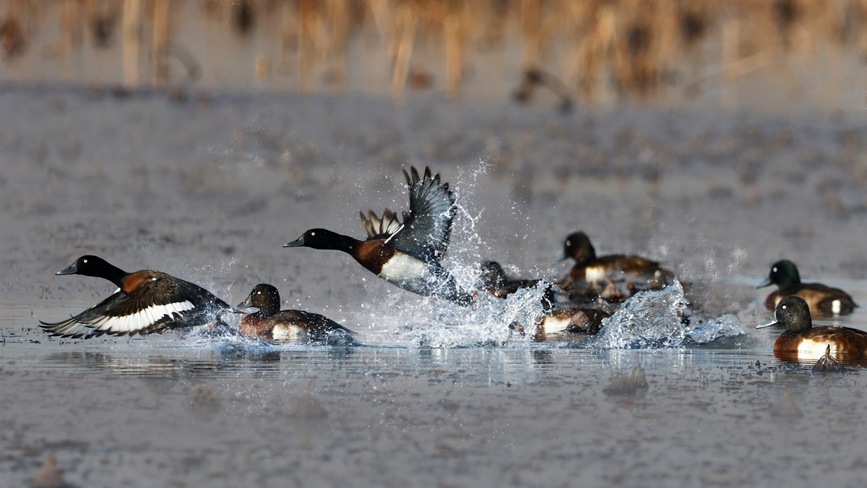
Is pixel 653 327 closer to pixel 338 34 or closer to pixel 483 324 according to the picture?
pixel 483 324

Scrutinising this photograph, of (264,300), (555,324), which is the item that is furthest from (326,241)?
(555,324)

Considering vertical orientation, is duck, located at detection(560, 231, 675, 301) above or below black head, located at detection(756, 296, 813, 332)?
above

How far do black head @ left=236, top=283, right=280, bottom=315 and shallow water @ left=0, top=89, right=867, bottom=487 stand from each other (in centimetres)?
46

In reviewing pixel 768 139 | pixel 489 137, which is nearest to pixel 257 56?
pixel 489 137

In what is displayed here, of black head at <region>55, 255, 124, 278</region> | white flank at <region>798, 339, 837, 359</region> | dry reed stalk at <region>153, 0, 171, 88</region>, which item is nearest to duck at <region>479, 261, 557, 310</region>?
white flank at <region>798, 339, 837, 359</region>

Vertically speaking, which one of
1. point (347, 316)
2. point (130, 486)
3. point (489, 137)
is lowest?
point (130, 486)

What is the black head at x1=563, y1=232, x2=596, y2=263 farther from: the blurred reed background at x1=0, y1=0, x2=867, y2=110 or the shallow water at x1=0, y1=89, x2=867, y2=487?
the blurred reed background at x1=0, y1=0, x2=867, y2=110

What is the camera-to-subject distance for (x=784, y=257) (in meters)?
12.1

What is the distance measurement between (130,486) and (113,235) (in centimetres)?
701

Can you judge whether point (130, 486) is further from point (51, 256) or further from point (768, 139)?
point (768, 139)

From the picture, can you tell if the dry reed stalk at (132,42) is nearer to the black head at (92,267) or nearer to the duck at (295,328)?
the black head at (92,267)

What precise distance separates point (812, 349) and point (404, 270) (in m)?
2.82

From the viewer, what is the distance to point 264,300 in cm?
867

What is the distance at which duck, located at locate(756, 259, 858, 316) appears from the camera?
9766 millimetres
